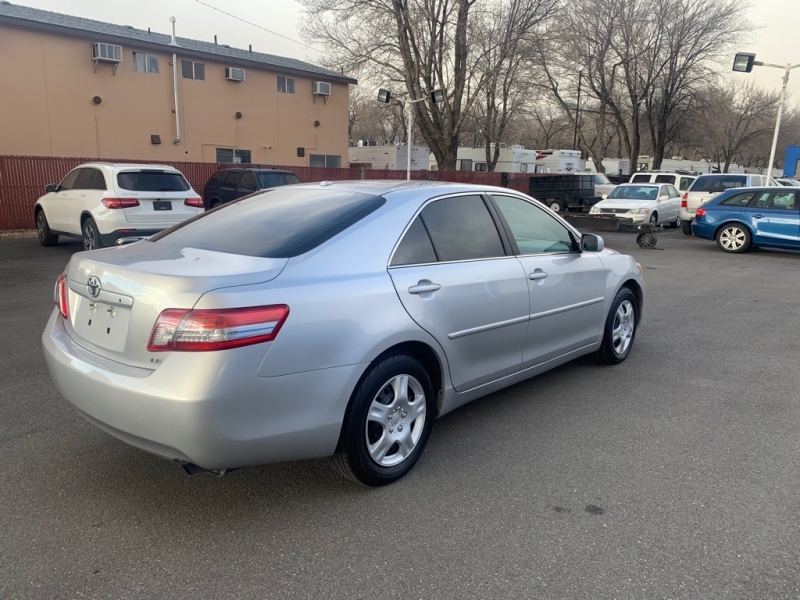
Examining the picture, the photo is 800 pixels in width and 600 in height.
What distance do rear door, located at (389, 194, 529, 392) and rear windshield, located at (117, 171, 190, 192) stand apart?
323 inches

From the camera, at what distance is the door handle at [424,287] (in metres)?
3.37

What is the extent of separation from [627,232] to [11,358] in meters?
17.9

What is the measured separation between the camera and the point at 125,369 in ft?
9.30

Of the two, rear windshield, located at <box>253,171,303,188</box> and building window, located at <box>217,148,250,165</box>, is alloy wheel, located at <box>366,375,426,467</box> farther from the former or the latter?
building window, located at <box>217,148,250,165</box>

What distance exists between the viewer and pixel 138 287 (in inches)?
111

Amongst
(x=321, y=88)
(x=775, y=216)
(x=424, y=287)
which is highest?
(x=321, y=88)

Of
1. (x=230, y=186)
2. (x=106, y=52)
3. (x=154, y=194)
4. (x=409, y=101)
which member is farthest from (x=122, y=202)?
(x=409, y=101)

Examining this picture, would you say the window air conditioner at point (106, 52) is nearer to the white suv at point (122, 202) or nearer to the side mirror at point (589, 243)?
the white suv at point (122, 202)

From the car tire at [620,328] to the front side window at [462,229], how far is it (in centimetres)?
171

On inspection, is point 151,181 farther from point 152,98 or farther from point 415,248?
point 152,98

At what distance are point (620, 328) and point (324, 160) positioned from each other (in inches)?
976

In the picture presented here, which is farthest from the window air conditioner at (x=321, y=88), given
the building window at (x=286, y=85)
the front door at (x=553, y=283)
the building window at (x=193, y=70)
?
the front door at (x=553, y=283)

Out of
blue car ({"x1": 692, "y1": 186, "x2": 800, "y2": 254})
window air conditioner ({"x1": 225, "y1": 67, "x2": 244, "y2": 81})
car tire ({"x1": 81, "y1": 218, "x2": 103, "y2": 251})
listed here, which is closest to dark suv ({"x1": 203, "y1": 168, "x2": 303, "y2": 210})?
car tire ({"x1": 81, "y1": 218, "x2": 103, "y2": 251})

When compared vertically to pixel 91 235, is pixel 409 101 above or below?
above
